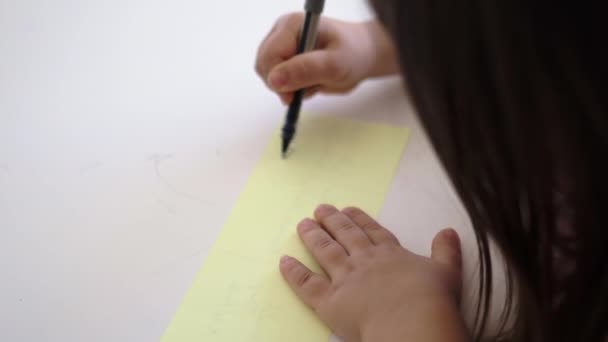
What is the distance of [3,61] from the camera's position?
70 cm

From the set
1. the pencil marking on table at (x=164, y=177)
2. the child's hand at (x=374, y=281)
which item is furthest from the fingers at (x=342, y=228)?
the pencil marking on table at (x=164, y=177)

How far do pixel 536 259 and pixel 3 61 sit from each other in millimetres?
697

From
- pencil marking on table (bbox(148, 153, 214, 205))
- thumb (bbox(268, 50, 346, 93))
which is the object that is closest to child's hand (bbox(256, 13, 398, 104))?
thumb (bbox(268, 50, 346, 93))

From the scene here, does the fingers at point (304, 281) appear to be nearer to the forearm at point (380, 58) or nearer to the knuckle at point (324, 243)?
the knuckle at point (324, 243)

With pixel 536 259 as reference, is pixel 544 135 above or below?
above

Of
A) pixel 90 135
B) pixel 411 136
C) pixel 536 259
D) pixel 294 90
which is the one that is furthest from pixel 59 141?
pixel 536 259

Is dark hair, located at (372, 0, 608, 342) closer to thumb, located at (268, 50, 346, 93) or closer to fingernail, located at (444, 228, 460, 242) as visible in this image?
fingernail, located at (444, 228, 460, 242)

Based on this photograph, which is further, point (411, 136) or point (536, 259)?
point (411, 136)

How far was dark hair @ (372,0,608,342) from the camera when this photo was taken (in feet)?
0.93

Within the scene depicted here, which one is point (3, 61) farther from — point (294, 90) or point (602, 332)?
point (602, 332)

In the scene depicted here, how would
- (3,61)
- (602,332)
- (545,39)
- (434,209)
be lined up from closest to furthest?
(545,39)
(602,332)
(434,209)
(3,61)

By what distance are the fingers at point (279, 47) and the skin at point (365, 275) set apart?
2 centimetres

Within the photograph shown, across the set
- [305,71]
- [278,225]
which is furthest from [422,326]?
[305,71]

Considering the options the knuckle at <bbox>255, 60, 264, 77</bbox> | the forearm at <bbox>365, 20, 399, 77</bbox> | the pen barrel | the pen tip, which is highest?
the pen barrel
